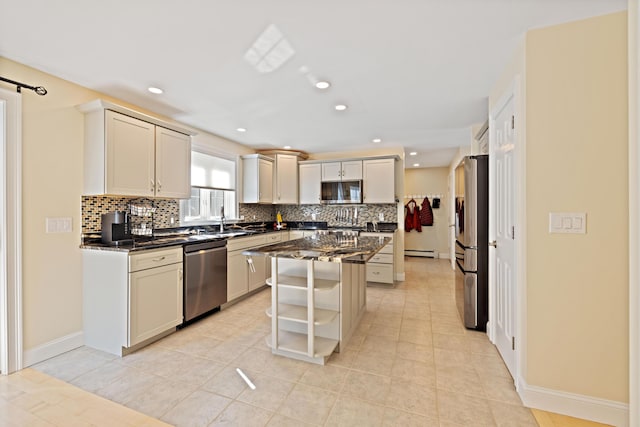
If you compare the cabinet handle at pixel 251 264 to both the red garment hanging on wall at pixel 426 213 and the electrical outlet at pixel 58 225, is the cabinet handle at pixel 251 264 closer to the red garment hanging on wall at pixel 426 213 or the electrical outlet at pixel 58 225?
the electrical outlet at pixel 58 225

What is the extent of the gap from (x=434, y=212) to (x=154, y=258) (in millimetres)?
6590

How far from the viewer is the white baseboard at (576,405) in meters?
1.57

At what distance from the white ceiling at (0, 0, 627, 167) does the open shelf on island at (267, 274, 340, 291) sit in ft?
5.70

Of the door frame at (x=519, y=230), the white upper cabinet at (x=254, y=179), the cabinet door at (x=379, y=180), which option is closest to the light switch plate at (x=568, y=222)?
the door frame at (x=519, y=230)

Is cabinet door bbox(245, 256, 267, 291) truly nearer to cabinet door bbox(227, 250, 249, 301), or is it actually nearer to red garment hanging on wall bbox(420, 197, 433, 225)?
cabinet door bbox(227, 250, 249, 301)

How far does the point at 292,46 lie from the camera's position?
1.92m

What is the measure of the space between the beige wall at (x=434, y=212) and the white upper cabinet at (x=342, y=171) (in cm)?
319

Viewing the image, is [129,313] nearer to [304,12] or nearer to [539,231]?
[304,12]

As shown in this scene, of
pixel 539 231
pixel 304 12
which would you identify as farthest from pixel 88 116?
pixel 539 231

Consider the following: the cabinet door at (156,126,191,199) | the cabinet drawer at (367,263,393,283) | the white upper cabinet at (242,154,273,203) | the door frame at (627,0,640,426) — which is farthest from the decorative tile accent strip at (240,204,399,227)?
the door frame at (627,0,640,426)

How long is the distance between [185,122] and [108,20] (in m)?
1.96

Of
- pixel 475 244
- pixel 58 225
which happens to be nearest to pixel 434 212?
pixel 475 244

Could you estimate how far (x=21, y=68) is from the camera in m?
2.15

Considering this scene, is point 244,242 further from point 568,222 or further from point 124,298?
point 568,222
